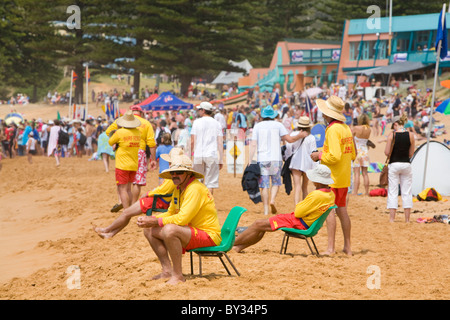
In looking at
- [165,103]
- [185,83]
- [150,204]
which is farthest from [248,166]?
[185,83]

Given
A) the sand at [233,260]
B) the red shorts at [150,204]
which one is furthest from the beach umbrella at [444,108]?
the red shorts at [150,204]

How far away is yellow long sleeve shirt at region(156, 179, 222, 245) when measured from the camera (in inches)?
240

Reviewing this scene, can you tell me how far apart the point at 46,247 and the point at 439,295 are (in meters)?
5.98

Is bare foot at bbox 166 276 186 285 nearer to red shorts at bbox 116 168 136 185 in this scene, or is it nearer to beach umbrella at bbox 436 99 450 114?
red shorts at bbox 116 168 136 185

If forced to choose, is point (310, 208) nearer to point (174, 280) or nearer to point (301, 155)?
point (174, 280)

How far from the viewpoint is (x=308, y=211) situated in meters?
7.39

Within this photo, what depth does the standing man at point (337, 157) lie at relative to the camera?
304 inches

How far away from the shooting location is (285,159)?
1124 centimetres

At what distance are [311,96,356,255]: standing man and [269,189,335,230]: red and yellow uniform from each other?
1.09ft

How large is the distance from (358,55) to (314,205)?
39798mm

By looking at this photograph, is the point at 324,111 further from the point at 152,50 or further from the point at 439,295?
the point at 152,50

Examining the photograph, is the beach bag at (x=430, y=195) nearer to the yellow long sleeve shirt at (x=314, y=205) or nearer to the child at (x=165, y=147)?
the child at (x=165, y=147)

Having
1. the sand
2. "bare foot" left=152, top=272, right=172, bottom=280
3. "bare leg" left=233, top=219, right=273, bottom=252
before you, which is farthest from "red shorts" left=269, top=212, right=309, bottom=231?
"bare foot" left=152, top=272, right=172, bottom=280

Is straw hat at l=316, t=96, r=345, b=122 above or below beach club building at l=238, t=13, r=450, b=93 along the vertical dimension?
below
